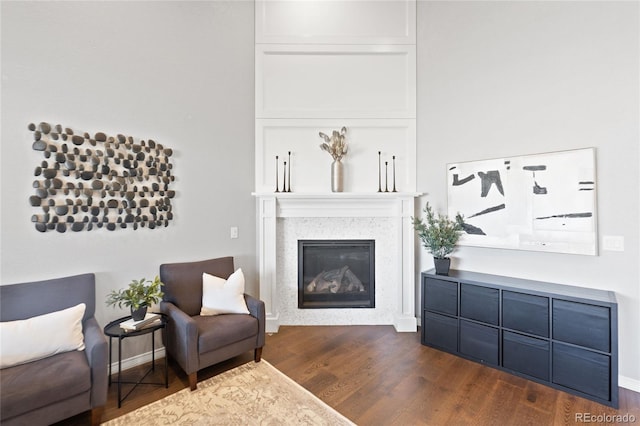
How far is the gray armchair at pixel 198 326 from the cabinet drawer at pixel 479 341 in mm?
1976

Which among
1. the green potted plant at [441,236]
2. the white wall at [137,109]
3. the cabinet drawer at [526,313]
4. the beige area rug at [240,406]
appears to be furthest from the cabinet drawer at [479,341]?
the white wall at [137,109]

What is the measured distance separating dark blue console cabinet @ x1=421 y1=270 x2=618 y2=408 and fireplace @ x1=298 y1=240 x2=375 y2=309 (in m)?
0.75

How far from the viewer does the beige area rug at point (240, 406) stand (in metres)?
1.81

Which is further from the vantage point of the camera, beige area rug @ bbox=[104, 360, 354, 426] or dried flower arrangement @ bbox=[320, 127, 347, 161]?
dried flower arrangement @ bbox=[320, 127, 347, 161]

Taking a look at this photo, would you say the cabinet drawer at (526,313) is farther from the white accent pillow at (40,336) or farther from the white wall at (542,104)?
the white accent pillow at (40,336)

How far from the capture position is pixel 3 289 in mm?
1793

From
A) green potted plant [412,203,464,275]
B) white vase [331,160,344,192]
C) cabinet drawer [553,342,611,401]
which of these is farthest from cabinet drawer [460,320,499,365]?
white vase [331,160,344,192]

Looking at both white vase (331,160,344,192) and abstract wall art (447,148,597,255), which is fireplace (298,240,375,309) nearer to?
white vase (331,160,344,192)

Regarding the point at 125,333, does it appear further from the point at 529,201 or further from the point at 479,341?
the point at 529,201

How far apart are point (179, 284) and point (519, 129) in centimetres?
370

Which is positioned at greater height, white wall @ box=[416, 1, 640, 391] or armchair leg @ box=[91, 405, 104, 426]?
white wall @ box=[416, 1, 640, 391]

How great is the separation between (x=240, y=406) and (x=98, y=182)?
2.16 metres

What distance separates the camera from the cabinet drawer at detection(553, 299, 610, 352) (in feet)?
6.46

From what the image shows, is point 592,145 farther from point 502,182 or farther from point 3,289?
point 3,289
